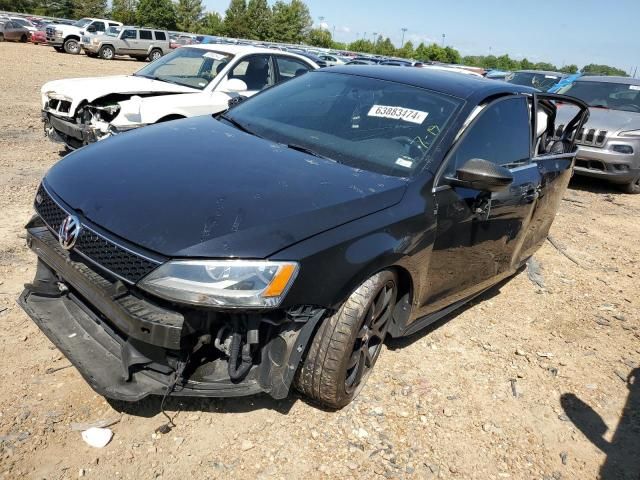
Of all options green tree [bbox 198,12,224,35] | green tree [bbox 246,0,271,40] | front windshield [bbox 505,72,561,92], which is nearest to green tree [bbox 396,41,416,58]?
green tree [bbox 246,0,271,40]

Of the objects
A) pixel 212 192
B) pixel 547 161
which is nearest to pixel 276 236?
pixel 212 192

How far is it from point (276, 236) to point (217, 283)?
0.31m

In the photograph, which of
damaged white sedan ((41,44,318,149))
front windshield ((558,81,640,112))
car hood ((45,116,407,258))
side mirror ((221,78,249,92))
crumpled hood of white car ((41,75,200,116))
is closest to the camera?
car hood ((45,116,407,258))

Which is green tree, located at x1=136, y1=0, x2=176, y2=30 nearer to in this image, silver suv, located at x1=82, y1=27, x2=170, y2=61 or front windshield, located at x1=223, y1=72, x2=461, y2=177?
silver suv, located at x1=82, y1=27, x2=170, y2=61

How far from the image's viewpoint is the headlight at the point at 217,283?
2.05 m

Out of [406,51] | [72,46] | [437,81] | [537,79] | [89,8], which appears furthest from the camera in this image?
[406,51]

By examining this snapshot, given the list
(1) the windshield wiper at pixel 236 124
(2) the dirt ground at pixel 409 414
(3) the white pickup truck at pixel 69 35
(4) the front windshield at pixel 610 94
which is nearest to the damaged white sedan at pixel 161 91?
(2) the dirt ground at pixel 409 414

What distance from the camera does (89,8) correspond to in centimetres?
6544

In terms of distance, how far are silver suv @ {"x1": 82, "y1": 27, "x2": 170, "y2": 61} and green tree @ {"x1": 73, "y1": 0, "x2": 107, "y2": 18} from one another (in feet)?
139

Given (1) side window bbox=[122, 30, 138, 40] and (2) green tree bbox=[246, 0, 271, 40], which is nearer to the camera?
(1) side window bbox=[122, 30, 138, 40]

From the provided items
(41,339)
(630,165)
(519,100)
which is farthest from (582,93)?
(41,339)

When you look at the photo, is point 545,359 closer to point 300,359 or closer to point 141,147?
point 300,359

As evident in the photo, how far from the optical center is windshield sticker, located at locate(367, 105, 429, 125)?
3184 millimetres

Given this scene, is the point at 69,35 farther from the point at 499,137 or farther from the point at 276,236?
the point at 276,236
